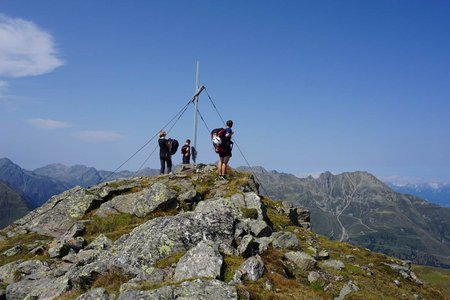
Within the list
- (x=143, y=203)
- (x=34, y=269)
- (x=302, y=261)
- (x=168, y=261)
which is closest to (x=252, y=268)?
(x=168, y=261)

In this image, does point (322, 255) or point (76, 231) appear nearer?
point (322, 255)

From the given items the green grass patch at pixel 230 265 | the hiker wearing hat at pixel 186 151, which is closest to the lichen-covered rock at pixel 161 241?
the green grass patch at pixel 230 265

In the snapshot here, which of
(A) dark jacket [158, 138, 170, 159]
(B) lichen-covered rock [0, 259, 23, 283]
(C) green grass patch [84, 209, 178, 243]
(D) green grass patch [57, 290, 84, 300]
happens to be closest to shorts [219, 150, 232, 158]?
(C) green grass patch [84, 209, 178, 243]

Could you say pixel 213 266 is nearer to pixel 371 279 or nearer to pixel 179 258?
pixel 179 258

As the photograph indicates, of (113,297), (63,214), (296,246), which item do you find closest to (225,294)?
(113,297)

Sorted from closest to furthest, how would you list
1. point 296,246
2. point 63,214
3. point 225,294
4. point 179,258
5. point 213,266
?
point 225,294 < point 213,266 < point 179,258 < point 296,246 < point 63,214

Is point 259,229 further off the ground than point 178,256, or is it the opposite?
point 259,229

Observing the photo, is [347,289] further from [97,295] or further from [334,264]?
[97,295]

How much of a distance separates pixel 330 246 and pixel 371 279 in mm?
6739

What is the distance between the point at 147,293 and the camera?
1285 centimetres

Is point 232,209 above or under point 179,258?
above

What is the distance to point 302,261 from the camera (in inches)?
736

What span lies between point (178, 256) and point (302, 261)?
20.8 ft

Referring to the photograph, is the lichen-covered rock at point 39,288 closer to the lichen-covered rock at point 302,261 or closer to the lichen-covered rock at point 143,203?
the lichen-covered rock at point 143,203
